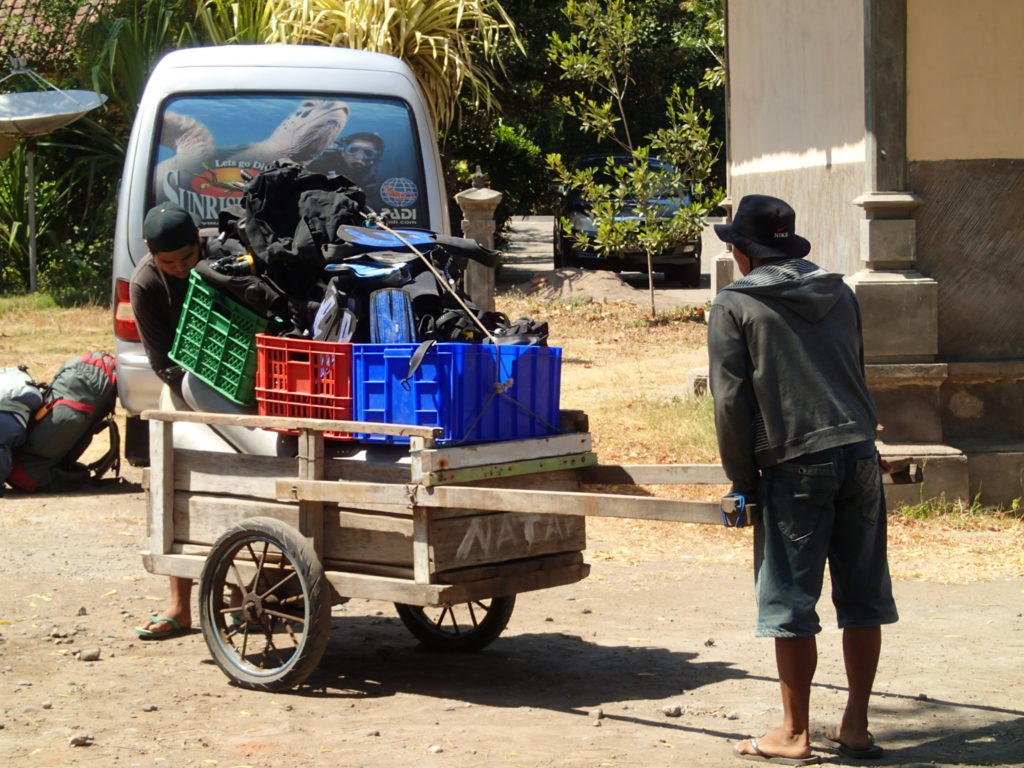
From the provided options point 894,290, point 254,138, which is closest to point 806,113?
point 894,290

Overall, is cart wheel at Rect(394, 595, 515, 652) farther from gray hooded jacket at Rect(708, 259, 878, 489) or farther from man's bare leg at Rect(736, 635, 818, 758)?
gray hooded jacket at Rect(708, 259, 878, 489)

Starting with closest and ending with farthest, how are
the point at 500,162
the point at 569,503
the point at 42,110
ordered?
the point at 569,503 → the point at 42,110 → the point at 500,162

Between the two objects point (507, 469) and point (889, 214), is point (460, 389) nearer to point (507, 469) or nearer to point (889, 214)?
point (507, 469)

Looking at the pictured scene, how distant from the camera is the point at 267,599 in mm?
5352

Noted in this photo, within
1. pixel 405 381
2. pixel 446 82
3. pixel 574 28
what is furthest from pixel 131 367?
pixel 574 28

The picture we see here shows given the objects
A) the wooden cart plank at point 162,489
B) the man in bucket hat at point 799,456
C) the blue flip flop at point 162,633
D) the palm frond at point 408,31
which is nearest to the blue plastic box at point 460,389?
the man in bucket hat at point 799,456

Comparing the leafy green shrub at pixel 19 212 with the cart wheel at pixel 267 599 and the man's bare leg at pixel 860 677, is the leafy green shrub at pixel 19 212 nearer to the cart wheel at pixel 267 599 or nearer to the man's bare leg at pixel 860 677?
the cart wheel at pixel 267 599

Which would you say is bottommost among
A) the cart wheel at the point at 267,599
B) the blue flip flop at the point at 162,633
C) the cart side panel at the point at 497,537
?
the blue flip flop at the point at 162,633

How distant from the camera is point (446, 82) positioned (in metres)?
16.4

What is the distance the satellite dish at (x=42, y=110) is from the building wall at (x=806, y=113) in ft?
25.9

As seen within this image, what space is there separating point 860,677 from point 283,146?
5020 millimetres

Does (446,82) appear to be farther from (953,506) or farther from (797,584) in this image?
(797,584)

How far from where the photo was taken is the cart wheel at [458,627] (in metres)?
5.91

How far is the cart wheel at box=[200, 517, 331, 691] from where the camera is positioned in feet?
16.7
